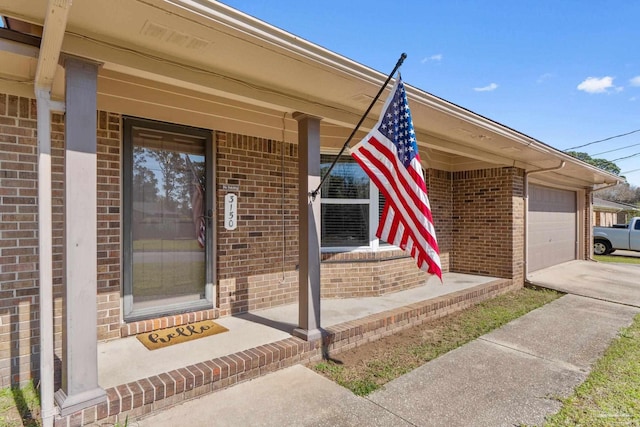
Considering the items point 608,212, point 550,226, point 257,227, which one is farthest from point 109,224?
point 608,212

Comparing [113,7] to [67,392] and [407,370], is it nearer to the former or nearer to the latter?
[67,392]

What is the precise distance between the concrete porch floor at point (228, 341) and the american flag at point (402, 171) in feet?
5.52

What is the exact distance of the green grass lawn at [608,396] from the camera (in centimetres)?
267

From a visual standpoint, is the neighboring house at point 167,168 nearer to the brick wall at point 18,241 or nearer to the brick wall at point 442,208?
the brick wall at point 18,241

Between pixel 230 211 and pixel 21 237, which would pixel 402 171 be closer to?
pixel 230 211

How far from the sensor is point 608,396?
119 inches

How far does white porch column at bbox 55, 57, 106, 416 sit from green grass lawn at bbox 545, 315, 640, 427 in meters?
3.33

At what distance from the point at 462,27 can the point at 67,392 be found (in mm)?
9226

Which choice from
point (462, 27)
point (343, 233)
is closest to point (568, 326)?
point (343, 233)

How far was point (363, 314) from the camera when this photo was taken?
4.60 metres

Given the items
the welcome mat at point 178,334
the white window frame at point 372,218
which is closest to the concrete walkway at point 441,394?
the welcome mat at point 178,334

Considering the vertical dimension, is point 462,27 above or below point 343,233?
above

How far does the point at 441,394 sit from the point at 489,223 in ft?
17.1

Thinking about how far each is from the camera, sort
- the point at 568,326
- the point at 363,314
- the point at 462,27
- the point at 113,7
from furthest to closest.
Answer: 1. the point at 462,27
2. the point at 568,326
3. the point at 363,314
4. the point at 113,7
